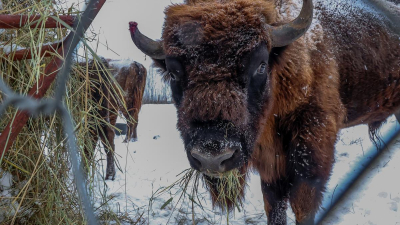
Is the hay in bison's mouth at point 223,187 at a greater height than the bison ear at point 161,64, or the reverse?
the bison ear at point 161,64

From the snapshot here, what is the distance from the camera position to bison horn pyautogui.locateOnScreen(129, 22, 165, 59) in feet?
9.79

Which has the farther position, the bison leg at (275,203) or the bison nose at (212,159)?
the bison leg at (275,203)

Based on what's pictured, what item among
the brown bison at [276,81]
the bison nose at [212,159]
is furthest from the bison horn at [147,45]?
the bison nose at [212,159]

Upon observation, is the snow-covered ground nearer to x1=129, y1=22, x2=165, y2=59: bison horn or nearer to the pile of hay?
the pile of hay

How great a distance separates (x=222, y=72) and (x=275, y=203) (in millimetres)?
1835

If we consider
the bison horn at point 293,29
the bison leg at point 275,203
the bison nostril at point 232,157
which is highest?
the bison horn at point 293,29

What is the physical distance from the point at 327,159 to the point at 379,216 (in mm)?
1525

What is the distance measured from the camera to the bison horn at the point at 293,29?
266cm

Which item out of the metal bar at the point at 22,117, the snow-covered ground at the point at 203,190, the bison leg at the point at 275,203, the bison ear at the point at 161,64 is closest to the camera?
the metal bar at the point at 22,117

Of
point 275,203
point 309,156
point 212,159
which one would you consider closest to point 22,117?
point 212,159

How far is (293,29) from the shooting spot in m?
2.70

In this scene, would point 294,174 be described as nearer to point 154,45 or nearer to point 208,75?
point 208,75

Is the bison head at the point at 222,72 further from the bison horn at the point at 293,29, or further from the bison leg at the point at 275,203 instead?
the bison leg at the point at 275,203

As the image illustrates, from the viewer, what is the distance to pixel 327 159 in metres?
3.11
